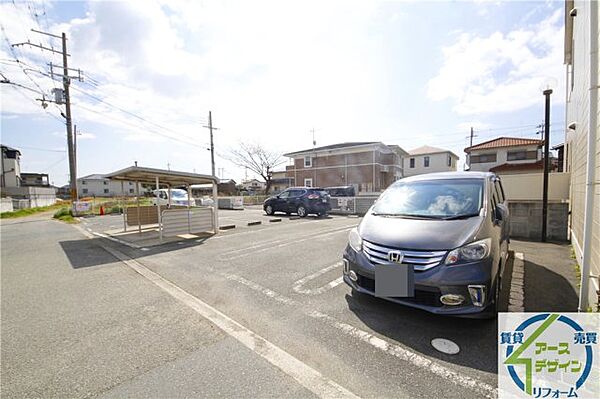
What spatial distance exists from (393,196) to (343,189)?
1349 centimetres

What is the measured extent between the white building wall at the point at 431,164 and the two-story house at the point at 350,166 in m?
5.03

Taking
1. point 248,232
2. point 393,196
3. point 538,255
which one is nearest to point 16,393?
point 393,196

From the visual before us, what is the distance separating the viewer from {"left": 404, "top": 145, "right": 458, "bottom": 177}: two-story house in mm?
31156

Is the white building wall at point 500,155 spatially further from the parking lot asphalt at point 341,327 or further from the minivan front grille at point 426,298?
the minivan front grille at point 426,298

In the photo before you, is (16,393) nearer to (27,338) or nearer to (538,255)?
(27,338)

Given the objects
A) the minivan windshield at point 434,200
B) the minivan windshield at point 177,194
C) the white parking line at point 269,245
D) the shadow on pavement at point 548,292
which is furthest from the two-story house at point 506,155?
the minivan windshield at point 177,194

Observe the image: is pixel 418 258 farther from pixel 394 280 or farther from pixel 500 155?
pixel 500 155

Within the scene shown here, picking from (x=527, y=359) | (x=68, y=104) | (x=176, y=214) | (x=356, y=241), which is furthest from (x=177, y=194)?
(x=527, y=359)

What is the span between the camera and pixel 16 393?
1798 millimetres

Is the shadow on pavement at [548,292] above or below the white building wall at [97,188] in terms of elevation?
below

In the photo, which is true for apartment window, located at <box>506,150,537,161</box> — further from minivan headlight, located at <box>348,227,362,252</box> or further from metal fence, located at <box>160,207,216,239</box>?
minivan headlight, located at <box>348,227,362,252</box>

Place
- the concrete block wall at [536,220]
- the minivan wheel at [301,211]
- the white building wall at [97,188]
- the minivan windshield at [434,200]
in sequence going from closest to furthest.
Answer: the minivan windshield at [434,200], the concrete block wall at [536,220], the minivan wheel at [301,211], the white building wall at [97,188]

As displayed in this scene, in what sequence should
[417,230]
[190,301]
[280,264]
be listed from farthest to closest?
[280,264] → [190,301] → [417,230]

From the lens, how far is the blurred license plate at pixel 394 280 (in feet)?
7.86
